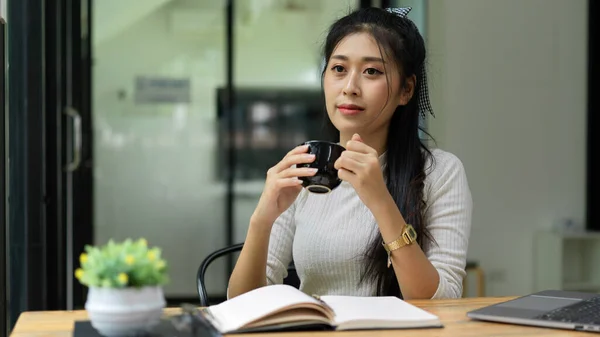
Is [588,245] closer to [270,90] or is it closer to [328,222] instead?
[270,90]

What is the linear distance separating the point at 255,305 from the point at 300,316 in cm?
9

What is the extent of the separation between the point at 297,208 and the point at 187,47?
2.99 metres

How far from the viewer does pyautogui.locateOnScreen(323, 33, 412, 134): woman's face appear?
72.5 inches

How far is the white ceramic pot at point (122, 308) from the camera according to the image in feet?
3.31

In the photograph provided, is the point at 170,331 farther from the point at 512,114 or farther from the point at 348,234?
the point at 512,114

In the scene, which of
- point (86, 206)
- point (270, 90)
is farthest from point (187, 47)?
point (86, 206)

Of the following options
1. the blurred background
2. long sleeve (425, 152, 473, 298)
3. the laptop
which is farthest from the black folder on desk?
the blurred background

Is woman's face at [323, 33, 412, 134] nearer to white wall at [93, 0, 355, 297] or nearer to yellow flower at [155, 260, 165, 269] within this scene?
yellow flower at [155, 260, 165, 269]

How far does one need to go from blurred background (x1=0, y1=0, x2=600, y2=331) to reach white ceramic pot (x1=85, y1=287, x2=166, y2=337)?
3.40m

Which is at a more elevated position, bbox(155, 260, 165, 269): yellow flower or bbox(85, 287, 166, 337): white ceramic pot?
bbox(155, 260, 165, 269): yellow flower

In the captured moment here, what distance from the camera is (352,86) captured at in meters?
1.83

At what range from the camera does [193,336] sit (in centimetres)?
111

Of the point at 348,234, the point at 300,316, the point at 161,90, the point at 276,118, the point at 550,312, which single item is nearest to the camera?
the point at 300,316

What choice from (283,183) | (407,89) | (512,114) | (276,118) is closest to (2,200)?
(283,183)
